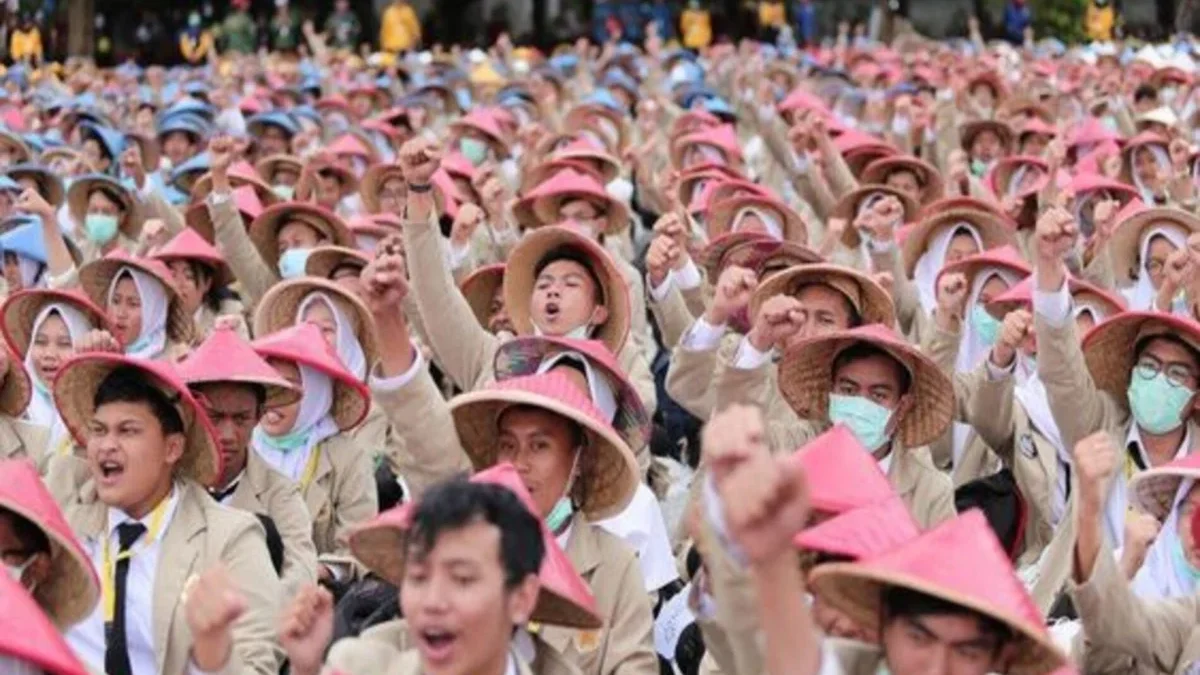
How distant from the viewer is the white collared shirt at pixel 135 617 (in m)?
5.31

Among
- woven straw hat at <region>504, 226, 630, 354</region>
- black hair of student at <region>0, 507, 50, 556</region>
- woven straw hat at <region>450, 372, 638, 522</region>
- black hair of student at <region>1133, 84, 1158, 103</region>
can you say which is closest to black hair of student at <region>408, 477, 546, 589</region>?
black hair of student at <region>0, 507, 50, 556</region>

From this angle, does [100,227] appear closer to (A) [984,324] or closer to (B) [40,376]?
(B) [40,376]

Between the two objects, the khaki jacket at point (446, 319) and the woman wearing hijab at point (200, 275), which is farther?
the woman wearing hijab at point (200, 275)

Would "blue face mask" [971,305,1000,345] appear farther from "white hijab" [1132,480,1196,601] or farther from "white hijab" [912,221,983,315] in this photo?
"white hijab" [1132,480,1196,601]

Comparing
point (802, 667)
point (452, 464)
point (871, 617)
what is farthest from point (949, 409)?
point (802, 667)

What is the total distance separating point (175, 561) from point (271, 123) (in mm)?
12105

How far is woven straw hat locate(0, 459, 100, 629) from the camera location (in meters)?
4.75

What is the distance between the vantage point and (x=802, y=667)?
3699mm

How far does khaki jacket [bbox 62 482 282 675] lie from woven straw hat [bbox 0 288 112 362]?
6.79 feet

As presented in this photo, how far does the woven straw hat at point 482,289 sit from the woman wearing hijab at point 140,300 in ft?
3.42

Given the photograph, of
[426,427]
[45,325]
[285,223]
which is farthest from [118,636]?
[285,223]

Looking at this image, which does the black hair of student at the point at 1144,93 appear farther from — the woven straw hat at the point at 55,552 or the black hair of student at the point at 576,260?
the woven straw hat at the point at 55,552

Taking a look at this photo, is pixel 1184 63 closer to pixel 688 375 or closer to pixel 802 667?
pixel 688 375

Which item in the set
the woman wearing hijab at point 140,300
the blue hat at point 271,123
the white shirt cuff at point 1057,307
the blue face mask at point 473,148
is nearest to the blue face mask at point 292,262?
the woman wearing hijab at point 140,300
